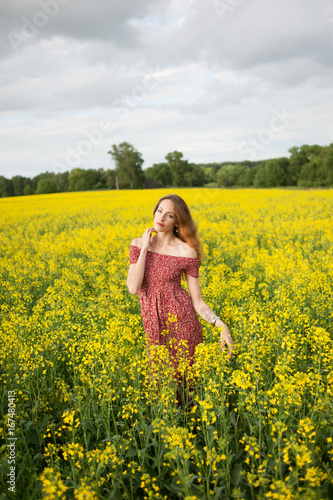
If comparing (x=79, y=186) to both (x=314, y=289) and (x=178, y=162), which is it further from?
(x=314, y=289)

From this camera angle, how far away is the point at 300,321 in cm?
386

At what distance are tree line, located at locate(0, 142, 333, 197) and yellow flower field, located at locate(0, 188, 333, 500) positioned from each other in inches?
2423

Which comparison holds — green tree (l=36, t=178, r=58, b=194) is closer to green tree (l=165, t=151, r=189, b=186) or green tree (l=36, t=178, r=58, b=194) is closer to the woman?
green tree (l=165, t=151, r=189, b=186)

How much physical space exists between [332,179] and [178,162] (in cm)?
3089

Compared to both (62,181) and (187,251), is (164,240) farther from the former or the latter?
(62,181)

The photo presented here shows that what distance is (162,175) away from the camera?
3260 inches

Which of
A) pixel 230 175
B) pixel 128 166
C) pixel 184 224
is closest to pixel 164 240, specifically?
pixel 184 224

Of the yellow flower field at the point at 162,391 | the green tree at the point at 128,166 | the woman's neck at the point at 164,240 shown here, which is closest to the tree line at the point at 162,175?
the green tree at the point at 128,166

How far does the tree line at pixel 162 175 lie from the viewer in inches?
2726

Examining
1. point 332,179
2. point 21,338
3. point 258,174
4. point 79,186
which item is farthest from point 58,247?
point 258,174

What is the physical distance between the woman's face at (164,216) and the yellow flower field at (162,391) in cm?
95

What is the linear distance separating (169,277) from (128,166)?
224 feet

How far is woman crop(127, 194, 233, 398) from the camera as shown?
350 centimetres

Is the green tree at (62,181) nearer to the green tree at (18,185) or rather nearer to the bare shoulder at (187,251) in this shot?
the green tree at (18,185)
